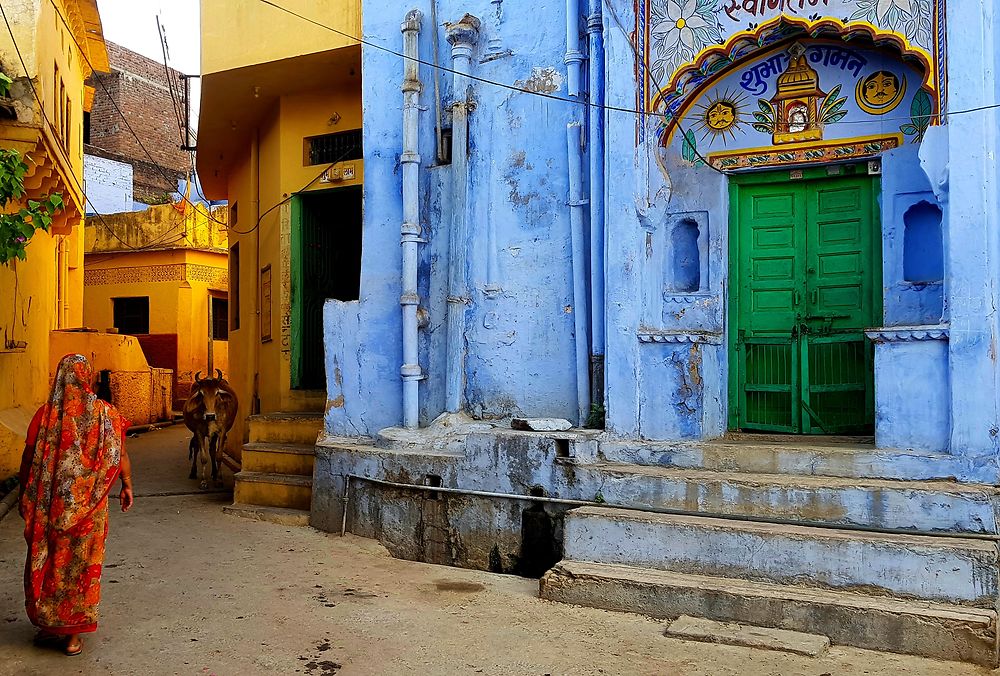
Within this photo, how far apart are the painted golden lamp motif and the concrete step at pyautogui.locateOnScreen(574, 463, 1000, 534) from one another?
2.60 m

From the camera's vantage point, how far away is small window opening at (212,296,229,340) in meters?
23.8

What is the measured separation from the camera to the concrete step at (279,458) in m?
9.10

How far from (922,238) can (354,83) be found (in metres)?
6.53

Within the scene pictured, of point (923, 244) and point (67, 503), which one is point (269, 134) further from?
point (923, 244)

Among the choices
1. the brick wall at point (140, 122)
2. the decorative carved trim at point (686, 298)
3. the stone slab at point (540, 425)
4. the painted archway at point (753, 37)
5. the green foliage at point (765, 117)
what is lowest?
the stone slab at point (540, 425)

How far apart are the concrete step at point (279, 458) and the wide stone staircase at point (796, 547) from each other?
11.9 feet

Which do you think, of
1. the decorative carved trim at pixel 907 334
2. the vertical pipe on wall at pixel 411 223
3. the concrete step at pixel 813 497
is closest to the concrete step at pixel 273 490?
the vertical pipe on wall at pixel 411 223

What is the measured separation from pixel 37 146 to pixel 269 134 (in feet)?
9.38

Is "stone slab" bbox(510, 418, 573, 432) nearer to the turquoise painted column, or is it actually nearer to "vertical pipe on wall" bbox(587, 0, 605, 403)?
"vertical pipe on wall" bbox(587, 0, 605, 403)

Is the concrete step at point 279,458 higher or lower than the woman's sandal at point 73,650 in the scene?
higher

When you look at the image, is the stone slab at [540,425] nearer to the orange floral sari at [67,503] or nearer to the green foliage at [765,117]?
the green foliage at [765,117]

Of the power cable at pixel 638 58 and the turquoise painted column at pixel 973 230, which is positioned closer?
the turquoise painted column at pixel 973 230

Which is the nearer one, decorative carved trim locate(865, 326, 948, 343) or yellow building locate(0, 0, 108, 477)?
decorative carved trim locate(865, 326, 948, 343)

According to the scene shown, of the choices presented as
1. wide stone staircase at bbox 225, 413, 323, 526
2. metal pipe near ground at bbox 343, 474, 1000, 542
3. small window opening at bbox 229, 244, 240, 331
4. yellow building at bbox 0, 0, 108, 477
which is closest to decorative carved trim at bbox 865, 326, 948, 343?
metal pipe near ground at bbox 343, 474, 1000, 542
